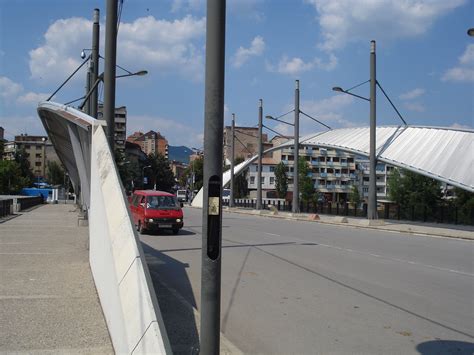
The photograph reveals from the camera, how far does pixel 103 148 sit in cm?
948

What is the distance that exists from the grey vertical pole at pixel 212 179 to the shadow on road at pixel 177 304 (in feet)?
3.42

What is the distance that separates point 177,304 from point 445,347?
13.2ft

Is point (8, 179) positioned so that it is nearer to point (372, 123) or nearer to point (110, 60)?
point (372, 123)

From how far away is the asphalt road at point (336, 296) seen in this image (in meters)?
6.34

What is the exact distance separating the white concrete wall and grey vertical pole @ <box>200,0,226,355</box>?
0.45 meters

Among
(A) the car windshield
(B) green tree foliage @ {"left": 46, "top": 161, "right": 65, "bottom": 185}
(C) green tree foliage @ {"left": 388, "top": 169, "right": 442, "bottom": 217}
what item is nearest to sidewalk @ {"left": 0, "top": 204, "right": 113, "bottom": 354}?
(A) the car windshield

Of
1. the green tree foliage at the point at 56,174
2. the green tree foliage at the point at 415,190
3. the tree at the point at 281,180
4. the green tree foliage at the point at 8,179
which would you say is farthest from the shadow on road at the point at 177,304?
the green tree foliage at the point at 56,174

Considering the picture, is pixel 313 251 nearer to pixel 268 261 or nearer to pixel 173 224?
pixel 268 261

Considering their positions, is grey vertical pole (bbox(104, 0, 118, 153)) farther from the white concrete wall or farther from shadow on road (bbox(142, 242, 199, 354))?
the white concrete wall

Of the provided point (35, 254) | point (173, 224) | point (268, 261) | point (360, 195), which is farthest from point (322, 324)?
point (360, 195)

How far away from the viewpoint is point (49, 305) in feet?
24.6

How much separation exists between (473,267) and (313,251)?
4661 millimetres

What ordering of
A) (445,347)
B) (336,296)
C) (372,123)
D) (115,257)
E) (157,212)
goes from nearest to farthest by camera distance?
(445,347) → (115,257) → (336,296) → (157,212) → (372,123)

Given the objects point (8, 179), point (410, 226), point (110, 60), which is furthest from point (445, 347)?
point (8, 179)
